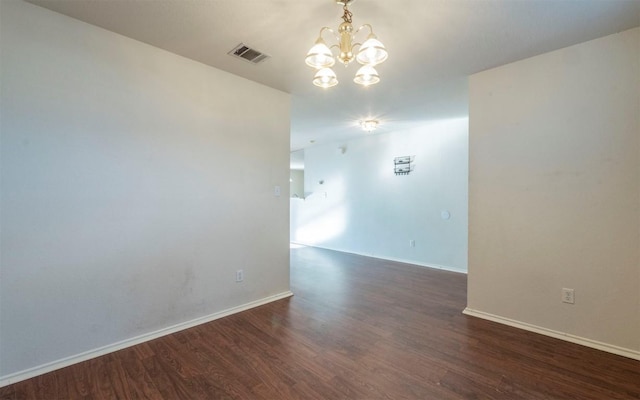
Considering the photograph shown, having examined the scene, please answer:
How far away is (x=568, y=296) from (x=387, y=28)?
2584 millimetres

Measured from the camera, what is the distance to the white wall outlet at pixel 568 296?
2.24 meters

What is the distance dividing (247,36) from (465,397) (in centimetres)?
283

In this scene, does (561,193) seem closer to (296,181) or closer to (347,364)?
(347,364)

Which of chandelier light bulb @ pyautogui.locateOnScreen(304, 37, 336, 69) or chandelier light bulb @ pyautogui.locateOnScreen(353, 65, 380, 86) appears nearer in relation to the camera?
chandelier light bulb @ pyautogui.locateOnScreen(304, 37, 336, 69)

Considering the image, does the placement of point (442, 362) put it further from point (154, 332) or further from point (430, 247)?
point (430, 247)

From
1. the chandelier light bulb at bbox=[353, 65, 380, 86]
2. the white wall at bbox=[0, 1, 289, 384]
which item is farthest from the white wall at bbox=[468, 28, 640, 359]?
the white wall at bbox=[0, 1, 289, 384]

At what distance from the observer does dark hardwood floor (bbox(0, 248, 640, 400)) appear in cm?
165

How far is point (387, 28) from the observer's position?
1.98 metres

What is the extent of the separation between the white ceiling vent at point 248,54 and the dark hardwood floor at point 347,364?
2.41 metres

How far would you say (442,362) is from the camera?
1939 millimetres

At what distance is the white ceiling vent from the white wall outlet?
3206 millimetres

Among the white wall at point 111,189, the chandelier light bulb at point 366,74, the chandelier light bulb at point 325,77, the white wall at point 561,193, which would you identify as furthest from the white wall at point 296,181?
the chandelier light bulb at point 366,74

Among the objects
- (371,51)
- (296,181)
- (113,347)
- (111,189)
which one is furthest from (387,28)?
→ (296,181)

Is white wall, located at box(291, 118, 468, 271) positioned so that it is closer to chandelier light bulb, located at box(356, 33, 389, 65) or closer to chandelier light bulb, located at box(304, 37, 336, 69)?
chandelier light bulb, located at box(356, 33, 389, 65)
